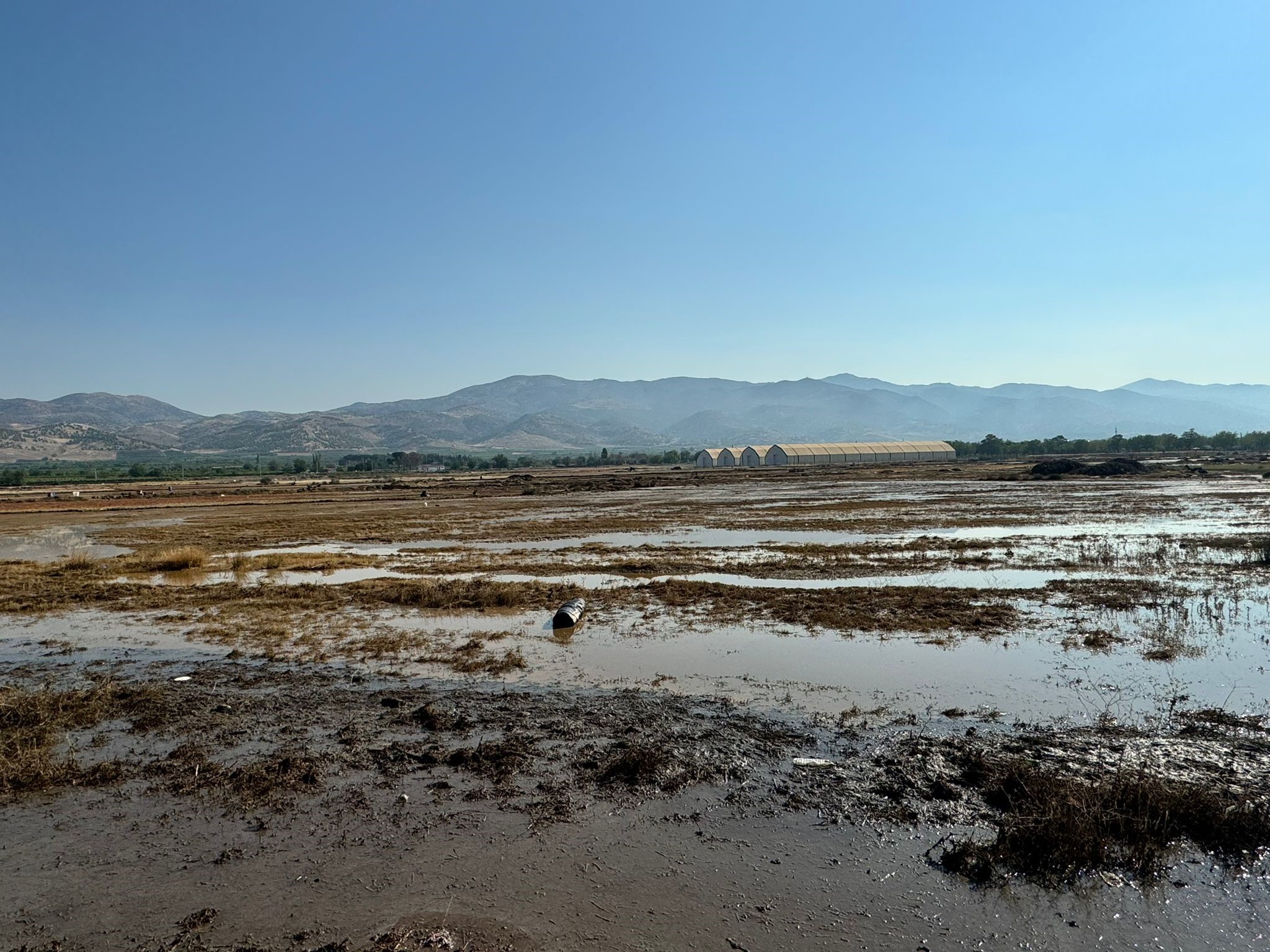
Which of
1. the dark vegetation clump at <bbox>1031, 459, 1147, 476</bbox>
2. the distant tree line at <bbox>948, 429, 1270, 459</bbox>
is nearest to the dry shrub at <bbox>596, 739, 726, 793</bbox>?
the dark vegetation clump at <bbox>1031, 459, 1147, 476</bbox>

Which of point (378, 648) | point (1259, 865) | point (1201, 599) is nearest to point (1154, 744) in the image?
point (1259, 865)

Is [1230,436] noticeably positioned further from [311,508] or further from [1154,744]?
[1154,744]

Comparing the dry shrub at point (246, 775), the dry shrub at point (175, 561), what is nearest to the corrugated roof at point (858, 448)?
the dry shrub at point (175, 561)

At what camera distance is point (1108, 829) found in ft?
22.0

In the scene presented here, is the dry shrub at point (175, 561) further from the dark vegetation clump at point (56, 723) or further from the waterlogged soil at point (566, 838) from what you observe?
the waterlogged soil at point (566, 838)

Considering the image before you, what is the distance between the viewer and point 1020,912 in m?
5.79

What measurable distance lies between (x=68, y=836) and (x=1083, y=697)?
11813 mm

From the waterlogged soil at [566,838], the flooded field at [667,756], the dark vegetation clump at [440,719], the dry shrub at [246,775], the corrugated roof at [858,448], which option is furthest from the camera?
the corrugated roof at [858,448]

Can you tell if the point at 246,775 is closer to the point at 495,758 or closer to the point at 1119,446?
the point at 495,758

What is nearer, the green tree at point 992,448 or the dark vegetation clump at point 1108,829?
the dark vegetation clump at point 1108,829

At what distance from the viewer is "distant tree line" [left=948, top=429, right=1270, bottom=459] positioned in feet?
443

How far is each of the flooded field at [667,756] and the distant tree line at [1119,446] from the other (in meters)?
142

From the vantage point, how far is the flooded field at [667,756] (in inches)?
234

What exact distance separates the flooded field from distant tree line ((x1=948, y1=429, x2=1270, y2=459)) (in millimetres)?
142030
